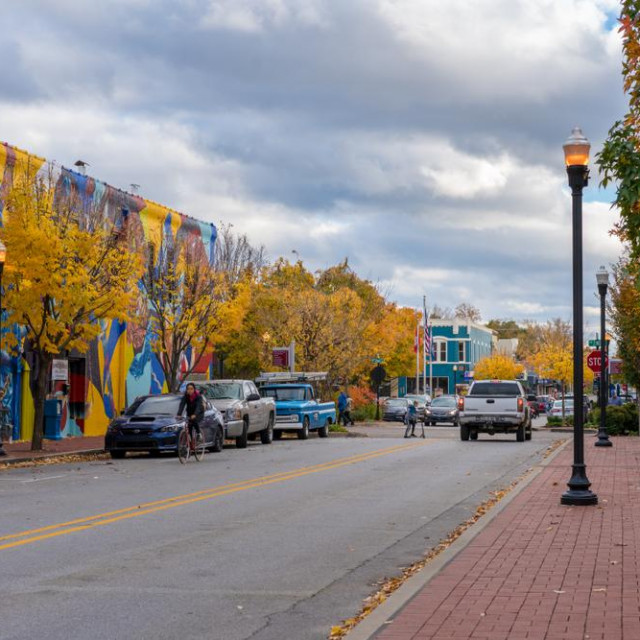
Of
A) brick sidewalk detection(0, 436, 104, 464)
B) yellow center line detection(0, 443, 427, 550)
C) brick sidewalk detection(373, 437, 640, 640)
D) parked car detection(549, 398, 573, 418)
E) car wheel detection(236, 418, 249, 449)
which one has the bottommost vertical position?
yellow center line detection(0, 443, 427, 550)

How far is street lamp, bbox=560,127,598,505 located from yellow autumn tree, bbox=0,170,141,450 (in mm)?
13975

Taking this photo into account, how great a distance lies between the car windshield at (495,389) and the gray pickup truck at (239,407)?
6.91m

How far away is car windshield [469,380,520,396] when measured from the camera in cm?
3603

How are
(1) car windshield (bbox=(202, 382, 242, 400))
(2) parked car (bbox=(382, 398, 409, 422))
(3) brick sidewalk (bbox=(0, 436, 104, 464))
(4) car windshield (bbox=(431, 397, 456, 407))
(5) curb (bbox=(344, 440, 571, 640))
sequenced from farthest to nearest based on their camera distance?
(2) parked car (bbox=(382, 398, 409, 422))
(4) car windshield (bbox=(431, 397, 456, 407))
(1) car windshield (bbox=(202, 382, 242, 400))
(3) brick sidewalk (bbox=(0, 436, 104, 464))
(5) curb (bbox=(344, 440, 571, 640))

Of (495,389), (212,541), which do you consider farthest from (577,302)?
(495,389)

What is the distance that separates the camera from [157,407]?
27250 millimetres

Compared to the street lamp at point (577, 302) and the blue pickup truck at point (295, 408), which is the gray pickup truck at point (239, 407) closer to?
the blue pickup truck at point (295, 408)

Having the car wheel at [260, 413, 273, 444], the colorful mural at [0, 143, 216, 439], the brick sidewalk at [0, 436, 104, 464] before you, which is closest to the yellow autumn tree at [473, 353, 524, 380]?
the colorful mural at [0, 143, 216, 439]

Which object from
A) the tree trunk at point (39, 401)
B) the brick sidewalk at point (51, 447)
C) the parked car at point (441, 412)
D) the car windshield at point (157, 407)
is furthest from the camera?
the parked car at point (441, 412)

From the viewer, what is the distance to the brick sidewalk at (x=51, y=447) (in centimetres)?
2538

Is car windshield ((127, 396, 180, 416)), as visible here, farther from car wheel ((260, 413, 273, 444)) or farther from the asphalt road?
car wheel ((260, 413, 273, 444))

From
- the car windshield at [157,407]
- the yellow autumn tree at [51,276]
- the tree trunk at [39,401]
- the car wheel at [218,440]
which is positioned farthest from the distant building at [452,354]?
the tree trunk at [39,401]

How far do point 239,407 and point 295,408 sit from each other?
595 centimetres

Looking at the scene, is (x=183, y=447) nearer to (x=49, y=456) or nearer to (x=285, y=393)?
(x=49, y=456)
